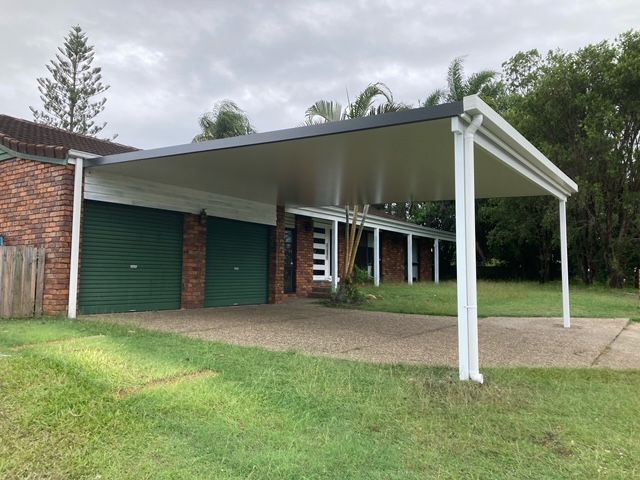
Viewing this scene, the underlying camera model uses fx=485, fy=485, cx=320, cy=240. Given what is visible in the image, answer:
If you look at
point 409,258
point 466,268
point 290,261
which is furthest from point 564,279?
point 409,258

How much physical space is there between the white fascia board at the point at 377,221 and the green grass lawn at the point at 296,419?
30.0 feet

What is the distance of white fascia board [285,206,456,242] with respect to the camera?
14.7 m

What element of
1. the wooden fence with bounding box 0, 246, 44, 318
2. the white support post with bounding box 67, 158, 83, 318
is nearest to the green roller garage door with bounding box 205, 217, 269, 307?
the white support post with bounding box 67, 158, 83, 318

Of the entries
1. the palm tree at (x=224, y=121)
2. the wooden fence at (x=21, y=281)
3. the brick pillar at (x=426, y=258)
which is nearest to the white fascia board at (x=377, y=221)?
the brick pillar at (x=426, y=258)

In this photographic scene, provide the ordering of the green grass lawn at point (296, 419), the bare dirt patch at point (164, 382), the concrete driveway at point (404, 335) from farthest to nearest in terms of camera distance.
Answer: the concrete driveway at point (404, 335) < the bare dirt patch at point (164, 382) < the green grass lawn at point (296, 419)

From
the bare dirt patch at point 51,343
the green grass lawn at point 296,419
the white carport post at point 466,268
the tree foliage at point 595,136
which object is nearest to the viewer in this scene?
the green grass lawn at point 296,419

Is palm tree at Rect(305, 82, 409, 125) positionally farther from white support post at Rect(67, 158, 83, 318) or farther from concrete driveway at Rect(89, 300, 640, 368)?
white support post at Rect(67, 158, 83, 318)

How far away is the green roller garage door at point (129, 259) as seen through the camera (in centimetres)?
843

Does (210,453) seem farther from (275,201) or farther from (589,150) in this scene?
(589,150)

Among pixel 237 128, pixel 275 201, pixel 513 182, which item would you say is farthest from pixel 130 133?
pixel 513 182

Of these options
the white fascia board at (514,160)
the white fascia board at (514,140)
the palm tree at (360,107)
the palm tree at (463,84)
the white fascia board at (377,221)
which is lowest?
the white fascia board at (514,160)

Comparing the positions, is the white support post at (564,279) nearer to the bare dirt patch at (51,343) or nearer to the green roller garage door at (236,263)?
the green roller garage door at (236,263)

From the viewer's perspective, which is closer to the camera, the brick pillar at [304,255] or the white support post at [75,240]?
the white support post at [75,240]

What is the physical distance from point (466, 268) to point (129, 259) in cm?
670
